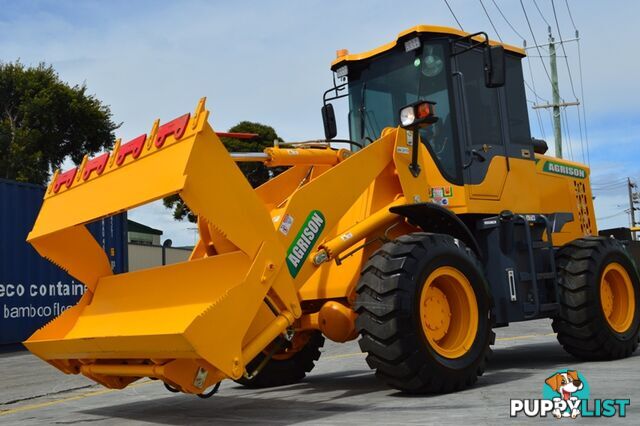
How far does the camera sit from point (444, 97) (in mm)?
6980

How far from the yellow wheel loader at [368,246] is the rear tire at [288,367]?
0.02 m

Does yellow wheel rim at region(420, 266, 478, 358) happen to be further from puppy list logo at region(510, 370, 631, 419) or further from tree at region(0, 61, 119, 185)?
tree at region(0, 61, 119, 185)

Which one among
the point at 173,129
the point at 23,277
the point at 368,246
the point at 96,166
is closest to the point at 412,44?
the point at 368,246

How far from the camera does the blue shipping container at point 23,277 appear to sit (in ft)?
44.7

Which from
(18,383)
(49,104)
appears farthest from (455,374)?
(49,104)

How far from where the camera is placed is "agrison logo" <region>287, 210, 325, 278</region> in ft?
17.1

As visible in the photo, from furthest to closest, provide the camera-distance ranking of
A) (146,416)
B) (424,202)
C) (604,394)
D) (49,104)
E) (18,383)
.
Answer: (49,104) < (18,383) < (424,202) < (146,416) < (604,394)

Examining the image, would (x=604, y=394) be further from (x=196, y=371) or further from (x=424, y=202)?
(x=196, y=371)

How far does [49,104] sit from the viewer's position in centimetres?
2930

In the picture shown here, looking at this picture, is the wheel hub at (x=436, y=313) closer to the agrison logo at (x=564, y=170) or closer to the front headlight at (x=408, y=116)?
the front headlight at (x=408, y=116)

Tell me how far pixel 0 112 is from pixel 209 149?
27.8 metres

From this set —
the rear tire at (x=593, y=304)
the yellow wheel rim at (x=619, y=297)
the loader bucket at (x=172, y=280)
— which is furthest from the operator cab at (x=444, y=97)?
the loader bucket at (x=172, y=280)

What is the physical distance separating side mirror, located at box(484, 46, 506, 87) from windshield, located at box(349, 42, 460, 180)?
0.64 m

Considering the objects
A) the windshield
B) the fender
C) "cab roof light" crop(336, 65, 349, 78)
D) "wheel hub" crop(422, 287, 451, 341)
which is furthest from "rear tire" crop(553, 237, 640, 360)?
"cab roof light" crop(336, 65, 349, 78)
